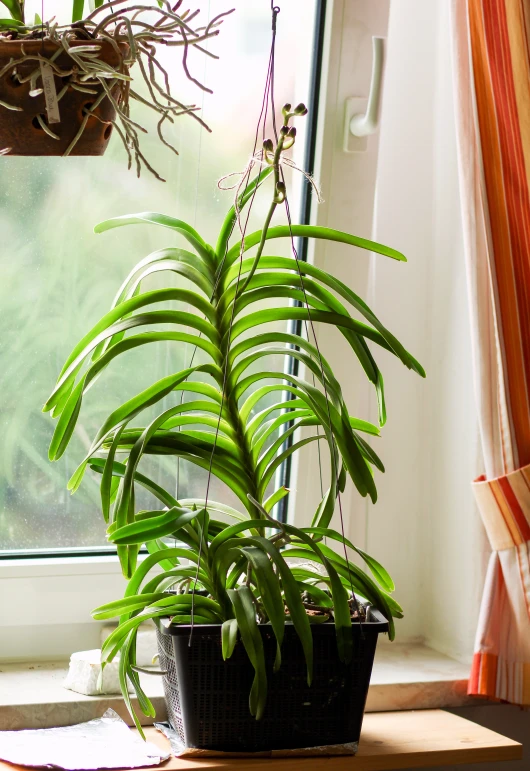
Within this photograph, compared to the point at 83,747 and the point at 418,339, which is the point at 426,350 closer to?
the point at 418,339

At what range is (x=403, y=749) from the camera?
4.01 ft

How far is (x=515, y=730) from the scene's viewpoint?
1.59 meters

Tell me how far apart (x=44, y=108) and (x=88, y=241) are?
0.58 metres

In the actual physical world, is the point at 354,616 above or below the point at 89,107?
below

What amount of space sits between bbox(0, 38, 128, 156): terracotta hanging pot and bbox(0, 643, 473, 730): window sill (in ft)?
2.57

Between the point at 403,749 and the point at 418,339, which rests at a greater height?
the point at 418,339

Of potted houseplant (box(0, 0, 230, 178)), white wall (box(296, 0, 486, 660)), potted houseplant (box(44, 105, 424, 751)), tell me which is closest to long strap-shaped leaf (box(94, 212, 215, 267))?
potted houseplant (box(44, 105, 424, 751))

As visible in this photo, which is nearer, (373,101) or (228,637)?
(228,637)

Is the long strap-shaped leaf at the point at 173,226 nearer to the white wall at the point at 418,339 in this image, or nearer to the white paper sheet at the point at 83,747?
the white wall at the point at 418,339

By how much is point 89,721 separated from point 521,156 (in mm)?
1075

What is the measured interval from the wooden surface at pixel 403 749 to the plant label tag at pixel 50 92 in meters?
0.78

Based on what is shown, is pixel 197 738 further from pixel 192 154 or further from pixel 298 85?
pixel 298 85

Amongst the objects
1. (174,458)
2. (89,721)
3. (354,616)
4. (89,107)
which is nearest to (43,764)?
(89,721)

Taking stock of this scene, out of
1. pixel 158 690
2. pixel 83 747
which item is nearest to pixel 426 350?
pixel 158 690
